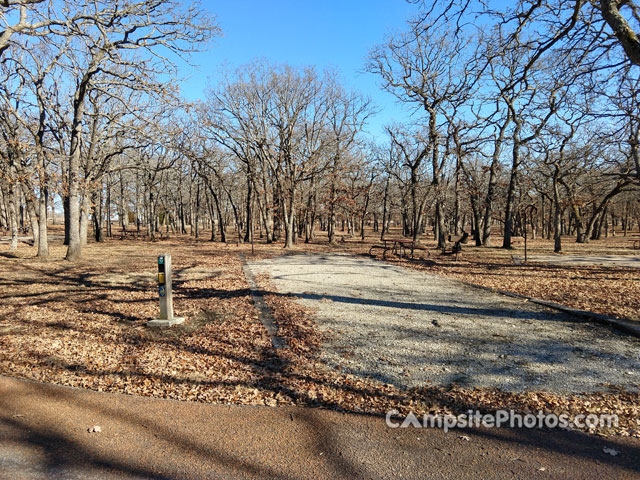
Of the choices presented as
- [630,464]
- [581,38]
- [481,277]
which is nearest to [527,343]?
[630,464]

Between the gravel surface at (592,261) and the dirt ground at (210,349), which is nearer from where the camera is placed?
the dirt ground at (210,349)

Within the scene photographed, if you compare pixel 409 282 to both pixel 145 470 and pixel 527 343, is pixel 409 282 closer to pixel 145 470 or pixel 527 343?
pixel 527 343

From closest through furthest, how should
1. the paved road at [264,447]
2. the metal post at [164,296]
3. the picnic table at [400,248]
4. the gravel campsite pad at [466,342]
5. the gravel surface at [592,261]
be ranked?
the paved road at [264,447]
the gravel campsite pad at [466,342]
the metal post at [164,296]
the gravel surface at [592,261]
the picnic table at [400,248]

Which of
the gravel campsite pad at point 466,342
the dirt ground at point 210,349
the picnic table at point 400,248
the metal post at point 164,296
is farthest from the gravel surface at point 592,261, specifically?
the metal post at point 164,296

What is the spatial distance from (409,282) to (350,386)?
736 cm

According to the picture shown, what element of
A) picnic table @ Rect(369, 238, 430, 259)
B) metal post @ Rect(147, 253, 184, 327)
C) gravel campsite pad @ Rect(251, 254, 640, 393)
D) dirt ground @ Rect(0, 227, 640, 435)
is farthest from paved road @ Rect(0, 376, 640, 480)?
picnic table @ Rect(369, 238, 430, 259)

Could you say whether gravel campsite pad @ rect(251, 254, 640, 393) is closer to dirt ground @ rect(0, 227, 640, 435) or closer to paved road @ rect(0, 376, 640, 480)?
dirt ground @ rect(0, 227, 640, 435)

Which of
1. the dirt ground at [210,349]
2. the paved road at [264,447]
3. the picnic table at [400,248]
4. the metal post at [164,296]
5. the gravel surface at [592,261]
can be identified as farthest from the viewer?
the picnic table at [400,248]

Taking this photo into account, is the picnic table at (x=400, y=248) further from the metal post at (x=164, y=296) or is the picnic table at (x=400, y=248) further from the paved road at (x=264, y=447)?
the paved road at (x=264, y=447)

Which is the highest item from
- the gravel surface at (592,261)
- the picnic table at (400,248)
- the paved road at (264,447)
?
the picnic table at (400,248)

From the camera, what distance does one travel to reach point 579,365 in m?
4.57

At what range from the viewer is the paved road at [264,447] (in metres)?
2.59

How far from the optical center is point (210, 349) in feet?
17.1

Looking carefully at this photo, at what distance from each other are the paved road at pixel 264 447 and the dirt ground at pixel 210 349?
0.38 metres
